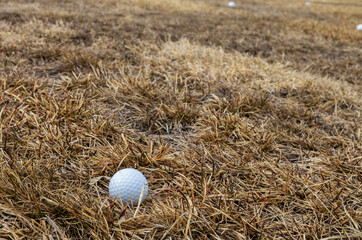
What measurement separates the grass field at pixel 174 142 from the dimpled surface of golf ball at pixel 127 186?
0.07 metres

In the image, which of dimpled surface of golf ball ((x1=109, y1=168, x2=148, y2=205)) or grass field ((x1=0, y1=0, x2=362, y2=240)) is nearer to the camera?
grass field ((x1=0, y1=0, x2=362, y2=240))

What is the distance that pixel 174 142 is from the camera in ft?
7.47

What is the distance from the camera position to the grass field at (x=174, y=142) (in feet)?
4.82

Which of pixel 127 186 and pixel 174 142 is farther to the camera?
pixel 174 142

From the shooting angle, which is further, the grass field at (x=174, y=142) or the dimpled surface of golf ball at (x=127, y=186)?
the dimpled surface of golf ball at (x=127, y=186)

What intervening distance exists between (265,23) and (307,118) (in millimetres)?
5635

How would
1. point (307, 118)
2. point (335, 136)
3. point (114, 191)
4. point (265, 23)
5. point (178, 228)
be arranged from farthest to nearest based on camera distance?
point (265, 23) → point (307, 118) → point (335, 136) → point (114, 191) → point (178, 228)

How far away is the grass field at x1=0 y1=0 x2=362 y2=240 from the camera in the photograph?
1469mm

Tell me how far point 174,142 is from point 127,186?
77cm

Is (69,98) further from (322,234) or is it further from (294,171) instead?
(322,234)

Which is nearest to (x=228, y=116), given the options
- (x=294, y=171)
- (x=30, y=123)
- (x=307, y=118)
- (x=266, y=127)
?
(x=266, y=127)

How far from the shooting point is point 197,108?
8.93 feet

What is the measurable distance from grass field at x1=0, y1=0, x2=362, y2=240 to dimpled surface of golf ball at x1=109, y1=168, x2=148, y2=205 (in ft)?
0.23

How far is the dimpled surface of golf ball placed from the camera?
5.23 ft
